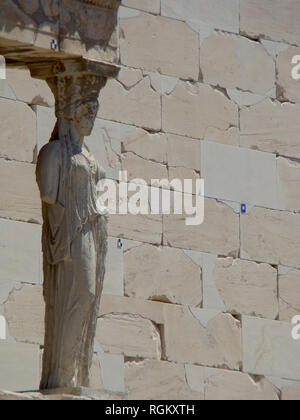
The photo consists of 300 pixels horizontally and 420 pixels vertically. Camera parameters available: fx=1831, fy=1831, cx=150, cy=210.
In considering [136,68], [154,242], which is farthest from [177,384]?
[136,68]

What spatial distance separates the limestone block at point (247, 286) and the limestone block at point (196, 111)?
3.62ft

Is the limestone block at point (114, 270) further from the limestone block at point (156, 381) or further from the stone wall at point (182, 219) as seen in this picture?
the limestone block at point (156, 381)

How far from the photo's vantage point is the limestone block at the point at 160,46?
14.5 metres

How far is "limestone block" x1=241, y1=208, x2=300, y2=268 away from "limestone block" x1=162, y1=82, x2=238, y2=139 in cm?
80

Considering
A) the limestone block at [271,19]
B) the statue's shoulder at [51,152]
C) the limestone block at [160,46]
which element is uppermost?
the limestone block at [271,19]

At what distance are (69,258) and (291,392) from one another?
161 inches

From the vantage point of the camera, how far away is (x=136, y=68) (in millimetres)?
14523

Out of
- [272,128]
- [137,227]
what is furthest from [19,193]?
[272,128]

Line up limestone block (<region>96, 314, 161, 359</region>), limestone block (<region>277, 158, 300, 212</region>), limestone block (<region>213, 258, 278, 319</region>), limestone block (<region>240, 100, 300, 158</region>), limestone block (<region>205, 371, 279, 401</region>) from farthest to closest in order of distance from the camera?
limestone block (<region>277, 158, 300, 212</region>)
limestone block (<region>240, 100, 300, 158</region>)
limestone block (<region>213, 258, 278, 319</region>)
limestone block (<region>205, 371, 279, 401</region>)
limestone block (<region>96, 314, 161, 359</region>)

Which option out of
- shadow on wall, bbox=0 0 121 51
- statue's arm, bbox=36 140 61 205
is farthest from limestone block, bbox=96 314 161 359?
shadow on wall, bbox=0 0 121 51

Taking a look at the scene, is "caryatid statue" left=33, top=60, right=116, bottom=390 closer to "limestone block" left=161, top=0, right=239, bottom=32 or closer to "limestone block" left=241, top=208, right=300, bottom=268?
"limestone block" left=161, top=0, right=239, bottom=32

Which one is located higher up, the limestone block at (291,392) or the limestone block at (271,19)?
the limestone block at (271,19)

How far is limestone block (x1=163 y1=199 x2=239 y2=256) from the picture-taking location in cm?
1459

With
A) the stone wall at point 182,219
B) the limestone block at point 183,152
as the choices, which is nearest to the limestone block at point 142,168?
the stone wall at point 182,219
